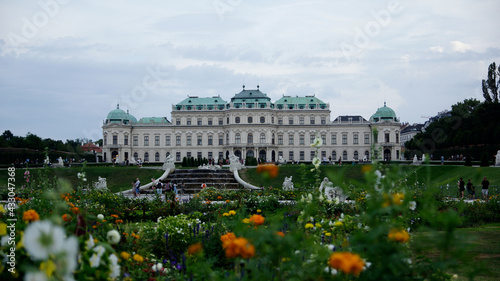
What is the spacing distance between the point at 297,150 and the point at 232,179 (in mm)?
34500

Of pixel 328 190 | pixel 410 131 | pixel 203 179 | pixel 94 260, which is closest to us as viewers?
pixel 94 260

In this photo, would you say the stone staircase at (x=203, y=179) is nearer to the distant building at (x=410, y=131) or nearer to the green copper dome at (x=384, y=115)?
the green copper dome at (x=384, y=115)

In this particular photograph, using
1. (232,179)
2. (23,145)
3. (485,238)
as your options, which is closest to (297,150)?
(232,179)

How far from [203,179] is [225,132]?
35.0 m

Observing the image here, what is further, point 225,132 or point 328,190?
point 225,132

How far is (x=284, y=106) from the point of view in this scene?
6962 cm

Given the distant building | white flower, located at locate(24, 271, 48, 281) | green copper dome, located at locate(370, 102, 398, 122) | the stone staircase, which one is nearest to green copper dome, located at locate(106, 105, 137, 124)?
the stone staircase

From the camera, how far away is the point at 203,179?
112 feet

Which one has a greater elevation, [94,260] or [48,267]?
[48,267]

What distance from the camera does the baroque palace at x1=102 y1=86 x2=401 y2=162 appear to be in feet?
225

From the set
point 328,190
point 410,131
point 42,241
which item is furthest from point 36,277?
point 410,131

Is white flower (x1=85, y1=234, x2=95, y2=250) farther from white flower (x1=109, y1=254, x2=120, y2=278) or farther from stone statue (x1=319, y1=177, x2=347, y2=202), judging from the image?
stone statue (x1=319, y1=177, x2=347, y2=202)

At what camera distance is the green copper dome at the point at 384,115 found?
69.6 m

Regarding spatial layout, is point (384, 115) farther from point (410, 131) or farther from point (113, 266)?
point (113, 266)
